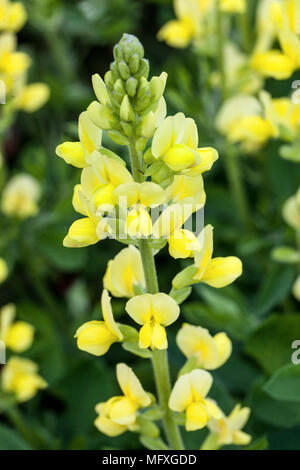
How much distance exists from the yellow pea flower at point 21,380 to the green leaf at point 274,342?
0.43 metres

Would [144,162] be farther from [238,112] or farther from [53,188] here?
[53,188]

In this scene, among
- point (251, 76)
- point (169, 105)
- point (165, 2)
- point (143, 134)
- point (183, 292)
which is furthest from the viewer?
point (165, 2)

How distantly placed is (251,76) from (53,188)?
604 millimetres

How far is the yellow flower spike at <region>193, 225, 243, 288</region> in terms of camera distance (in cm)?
80

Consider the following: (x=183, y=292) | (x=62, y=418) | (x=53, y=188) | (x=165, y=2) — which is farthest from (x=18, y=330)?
(x=165, y=2)

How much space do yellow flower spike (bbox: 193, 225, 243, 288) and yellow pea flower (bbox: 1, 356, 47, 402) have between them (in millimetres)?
621

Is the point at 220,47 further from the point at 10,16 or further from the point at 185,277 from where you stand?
the point at 185,277

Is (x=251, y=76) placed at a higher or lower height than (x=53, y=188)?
higher

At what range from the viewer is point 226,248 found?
5.24 ft

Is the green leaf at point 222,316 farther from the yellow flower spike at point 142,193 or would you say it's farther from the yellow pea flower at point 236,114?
the yellow flower spike at point 142,193

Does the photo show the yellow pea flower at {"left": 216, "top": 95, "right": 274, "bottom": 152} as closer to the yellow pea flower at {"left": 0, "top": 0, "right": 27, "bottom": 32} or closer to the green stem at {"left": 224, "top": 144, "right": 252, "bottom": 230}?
the green stem at {"left": 224, "top": 144, "right": 252, "bottom": 230}

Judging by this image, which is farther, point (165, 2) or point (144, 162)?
point (165, 2)

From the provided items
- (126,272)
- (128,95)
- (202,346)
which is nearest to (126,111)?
(128,95)

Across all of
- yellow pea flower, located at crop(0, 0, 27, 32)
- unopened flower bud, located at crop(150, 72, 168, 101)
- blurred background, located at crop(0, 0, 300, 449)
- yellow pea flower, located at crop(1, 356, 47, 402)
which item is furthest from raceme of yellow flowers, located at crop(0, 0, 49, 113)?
unopened flower bud, located at crop(150, 72, 168, 101)
